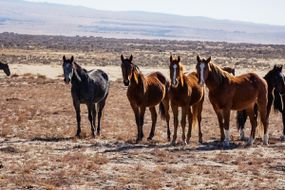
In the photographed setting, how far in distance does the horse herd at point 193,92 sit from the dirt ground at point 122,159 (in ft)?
2.06

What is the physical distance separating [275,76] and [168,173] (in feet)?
19.5

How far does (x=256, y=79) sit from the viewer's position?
14289 mm

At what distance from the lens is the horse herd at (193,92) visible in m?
13.6

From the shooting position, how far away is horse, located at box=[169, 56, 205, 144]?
13312mm

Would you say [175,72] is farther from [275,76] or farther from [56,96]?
[56,96]

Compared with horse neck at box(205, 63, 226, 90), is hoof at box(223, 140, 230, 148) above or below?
below

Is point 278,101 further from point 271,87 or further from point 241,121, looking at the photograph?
point 241,121

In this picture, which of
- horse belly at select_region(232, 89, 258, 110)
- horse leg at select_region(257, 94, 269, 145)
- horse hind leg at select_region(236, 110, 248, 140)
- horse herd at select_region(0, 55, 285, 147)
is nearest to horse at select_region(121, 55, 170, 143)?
horse herd at select_region(0, 55, 285, 147)

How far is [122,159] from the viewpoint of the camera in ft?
39.1

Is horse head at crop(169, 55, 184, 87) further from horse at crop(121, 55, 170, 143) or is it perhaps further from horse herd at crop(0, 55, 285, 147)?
horse at crop(121, 55, 170, 143)

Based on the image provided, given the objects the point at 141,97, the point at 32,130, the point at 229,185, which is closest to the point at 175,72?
the point at 141,97

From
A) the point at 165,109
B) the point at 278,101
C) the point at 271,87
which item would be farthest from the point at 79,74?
the point at 278,101

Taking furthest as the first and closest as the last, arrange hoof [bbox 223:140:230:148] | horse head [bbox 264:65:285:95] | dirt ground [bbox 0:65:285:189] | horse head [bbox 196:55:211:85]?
horse head [bbox 264:65:285:95]
hoof [bbox 223:140:230:148]
horse head [bbox 196:55:211:85]
dirt ground [bbox 0:65:285:189]

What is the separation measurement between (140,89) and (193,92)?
139cm
